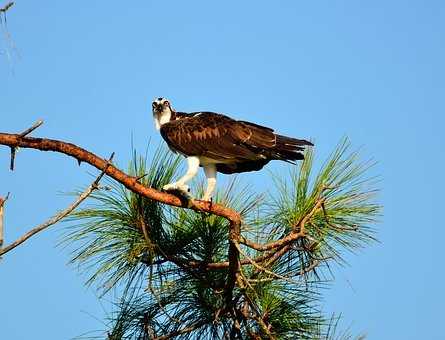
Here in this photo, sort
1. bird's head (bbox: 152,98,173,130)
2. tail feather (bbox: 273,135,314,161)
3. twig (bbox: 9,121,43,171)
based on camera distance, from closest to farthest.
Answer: twig (bbox: 9,121,43,171) < tail feather (bbox: 273,135,314,161) < bird's head (bbox: 152,98,173,130)

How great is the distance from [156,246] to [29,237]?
147cm

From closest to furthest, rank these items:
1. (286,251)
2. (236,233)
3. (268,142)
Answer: (236,233)
(286,251)
(268,142)

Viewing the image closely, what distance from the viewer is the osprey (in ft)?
14.5

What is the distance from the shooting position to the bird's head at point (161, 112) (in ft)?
16.2

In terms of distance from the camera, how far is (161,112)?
4.98 m

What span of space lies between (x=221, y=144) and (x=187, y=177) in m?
0.29

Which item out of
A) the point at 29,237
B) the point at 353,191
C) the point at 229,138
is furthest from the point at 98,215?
the point at 29,237

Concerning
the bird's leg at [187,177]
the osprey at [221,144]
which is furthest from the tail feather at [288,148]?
the bird's leg at [187,177]

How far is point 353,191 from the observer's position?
4.13 meters

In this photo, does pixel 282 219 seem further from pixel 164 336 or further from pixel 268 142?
pixel 164 336

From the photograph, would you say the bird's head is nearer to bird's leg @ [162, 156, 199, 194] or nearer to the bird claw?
bird's leg @ [162, 156, 199, 194]

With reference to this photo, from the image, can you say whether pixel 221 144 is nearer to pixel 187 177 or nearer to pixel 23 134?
pixel 187 177

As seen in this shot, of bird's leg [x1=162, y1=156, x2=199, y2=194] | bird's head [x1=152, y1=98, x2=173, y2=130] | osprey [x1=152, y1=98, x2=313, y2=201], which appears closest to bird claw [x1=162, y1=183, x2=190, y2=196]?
bird's leg [x1=162, y1=156, x2=199, y2=194]

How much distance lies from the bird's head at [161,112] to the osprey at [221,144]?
0.09 metres
